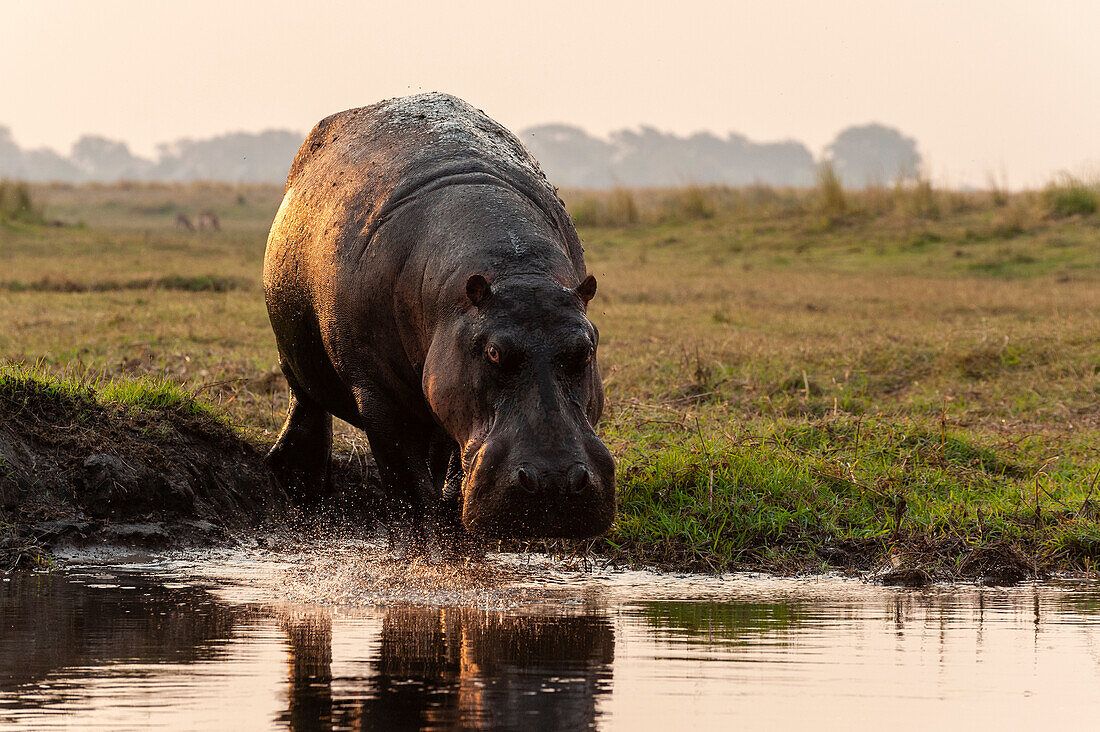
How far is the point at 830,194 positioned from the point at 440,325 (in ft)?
59.8

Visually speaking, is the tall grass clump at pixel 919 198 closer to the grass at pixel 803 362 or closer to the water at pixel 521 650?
the grass at pixel 803 362

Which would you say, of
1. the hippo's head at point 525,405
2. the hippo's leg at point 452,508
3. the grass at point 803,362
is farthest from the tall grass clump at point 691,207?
the hippo's head at point 525,405

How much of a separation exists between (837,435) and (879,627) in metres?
3.21

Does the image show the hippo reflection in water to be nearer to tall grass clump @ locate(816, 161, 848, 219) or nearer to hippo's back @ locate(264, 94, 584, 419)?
hippo's back @ locate(264, 94, 584, 419)

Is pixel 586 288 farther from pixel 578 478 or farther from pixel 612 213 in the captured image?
pixel 612 213

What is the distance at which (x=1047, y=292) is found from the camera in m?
14.8

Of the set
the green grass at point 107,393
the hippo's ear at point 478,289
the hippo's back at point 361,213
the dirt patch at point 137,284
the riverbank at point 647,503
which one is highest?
the dirt patch at point 137,284

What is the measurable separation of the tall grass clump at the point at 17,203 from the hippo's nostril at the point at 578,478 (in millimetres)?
19047

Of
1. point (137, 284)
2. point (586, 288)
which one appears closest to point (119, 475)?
point (586, 288)

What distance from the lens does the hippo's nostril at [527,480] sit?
12.7 feet

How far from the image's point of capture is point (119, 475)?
5.88 metres

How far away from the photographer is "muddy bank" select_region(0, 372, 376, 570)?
18.4 ft

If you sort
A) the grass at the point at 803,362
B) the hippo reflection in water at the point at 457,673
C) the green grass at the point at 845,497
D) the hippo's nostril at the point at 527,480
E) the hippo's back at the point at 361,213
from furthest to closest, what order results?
the grass at the point at 803,362 → the green grass at the point at 845,497 → the hippo's back at the point at 361,213 → the hippo's nostril at the point at 527,480 → the hippo reflection in water at the point at 457,673

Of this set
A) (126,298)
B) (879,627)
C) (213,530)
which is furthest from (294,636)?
(126,298)
